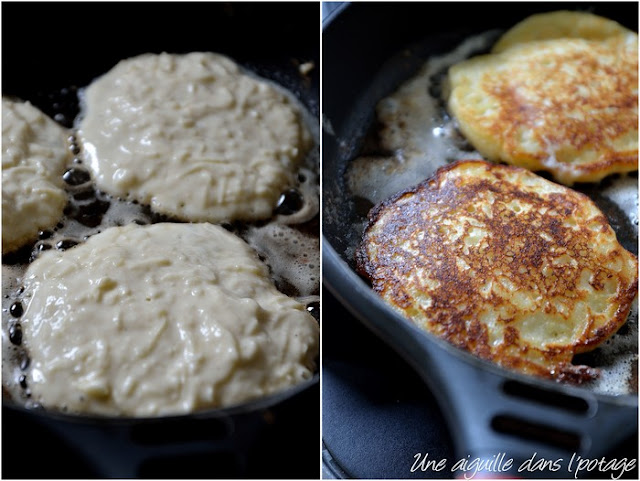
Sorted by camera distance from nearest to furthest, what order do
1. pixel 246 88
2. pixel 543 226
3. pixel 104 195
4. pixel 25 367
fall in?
pixel 25 367 → pixel 543 226 → pixel 104 195 → pixel 246 88

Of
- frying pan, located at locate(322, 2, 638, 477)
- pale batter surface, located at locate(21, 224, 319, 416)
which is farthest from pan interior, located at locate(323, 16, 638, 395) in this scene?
pale batter surface, located at locate(21, 224, 319, 416)

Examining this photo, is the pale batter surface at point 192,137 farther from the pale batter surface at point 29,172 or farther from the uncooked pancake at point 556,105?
the uncooked pancake at point 556,105

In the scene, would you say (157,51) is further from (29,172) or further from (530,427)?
(530,427)

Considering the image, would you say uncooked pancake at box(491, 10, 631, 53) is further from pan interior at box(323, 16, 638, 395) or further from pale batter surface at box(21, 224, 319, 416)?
pale batter surface at box(21, 224, 319, 416)

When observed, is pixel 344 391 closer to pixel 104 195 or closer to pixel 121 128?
pixel 104 195

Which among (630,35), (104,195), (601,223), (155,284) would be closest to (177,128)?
(104,195)

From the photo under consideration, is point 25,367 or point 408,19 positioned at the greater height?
point 408,19
